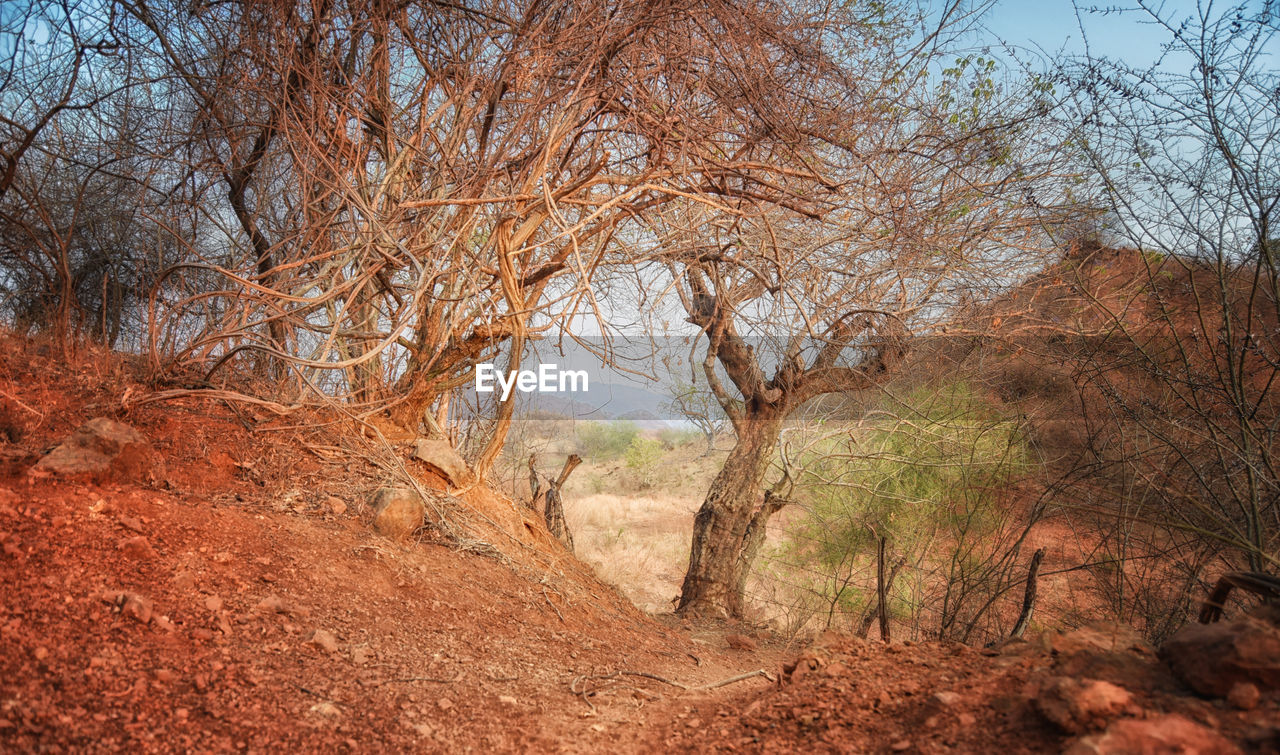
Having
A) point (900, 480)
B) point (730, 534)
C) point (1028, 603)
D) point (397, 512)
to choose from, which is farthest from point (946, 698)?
point (900, 480)

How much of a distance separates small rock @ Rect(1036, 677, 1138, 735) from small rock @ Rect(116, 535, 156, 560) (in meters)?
2.74

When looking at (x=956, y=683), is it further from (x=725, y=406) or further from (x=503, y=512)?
(x=725, y=406)

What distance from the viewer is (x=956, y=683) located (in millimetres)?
1845

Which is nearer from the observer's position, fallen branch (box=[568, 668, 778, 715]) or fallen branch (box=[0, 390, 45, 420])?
fallen branch (box=[568, 668, 778, 715])

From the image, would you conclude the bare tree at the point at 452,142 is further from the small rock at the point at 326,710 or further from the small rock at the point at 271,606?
the small rock at the point at 326,710

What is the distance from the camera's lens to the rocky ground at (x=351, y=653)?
1519mm

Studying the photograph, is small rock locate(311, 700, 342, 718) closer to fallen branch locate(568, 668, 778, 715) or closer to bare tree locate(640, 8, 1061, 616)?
fallen branch locate(568, 668, 778, 715)

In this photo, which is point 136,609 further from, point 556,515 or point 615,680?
point 556,515

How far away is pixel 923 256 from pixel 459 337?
12.7 feet

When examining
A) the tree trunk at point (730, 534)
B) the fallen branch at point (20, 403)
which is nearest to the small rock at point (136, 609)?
the fallen branch at point (20, 403)

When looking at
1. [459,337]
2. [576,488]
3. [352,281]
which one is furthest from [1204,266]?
[576,488]

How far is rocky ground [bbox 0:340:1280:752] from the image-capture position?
1.52 meters

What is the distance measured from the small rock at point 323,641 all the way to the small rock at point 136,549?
677 millimetres

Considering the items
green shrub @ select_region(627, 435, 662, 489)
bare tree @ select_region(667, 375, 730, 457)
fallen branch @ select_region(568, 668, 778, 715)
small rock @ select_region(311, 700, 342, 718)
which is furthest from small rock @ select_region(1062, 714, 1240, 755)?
green shrub @ select_region(627, 435, 662, 489)
